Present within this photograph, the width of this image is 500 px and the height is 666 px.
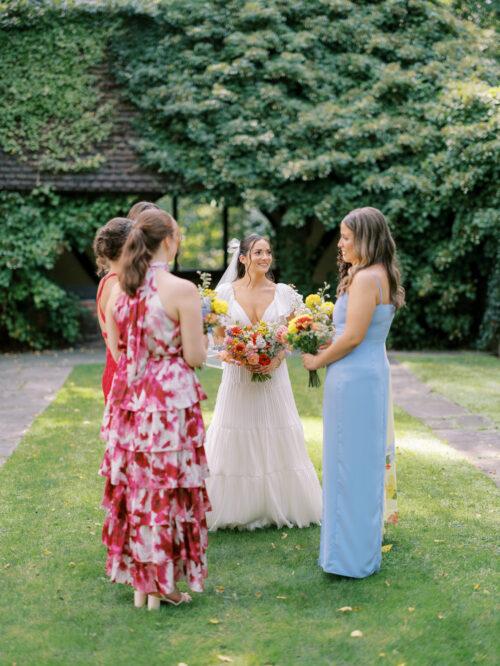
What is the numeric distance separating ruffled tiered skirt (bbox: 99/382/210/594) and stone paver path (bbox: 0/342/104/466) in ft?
11.8

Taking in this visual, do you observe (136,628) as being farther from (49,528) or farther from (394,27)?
(394,27)

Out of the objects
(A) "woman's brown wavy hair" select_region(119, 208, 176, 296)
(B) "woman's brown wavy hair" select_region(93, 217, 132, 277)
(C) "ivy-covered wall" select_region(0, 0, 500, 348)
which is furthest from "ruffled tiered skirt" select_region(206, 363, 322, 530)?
(C) "ivy-covered wall" select_region(0, 0, 500, 348)

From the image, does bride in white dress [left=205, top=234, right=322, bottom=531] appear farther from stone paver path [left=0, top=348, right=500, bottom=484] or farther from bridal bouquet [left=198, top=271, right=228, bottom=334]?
stone paver path [left=0, top=348, right=500, bottom=484]

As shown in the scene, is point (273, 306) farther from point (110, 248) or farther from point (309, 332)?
point (110, 248)

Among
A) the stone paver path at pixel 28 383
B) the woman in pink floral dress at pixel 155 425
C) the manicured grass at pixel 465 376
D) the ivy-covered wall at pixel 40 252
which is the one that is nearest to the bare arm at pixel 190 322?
the woman in pink floral dress at pixel 155 425

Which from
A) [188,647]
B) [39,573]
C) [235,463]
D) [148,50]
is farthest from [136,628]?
[148,50]

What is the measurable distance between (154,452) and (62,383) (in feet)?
25.4

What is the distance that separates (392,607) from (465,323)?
1085cm

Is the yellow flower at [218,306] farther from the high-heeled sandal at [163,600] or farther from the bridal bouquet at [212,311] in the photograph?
the high-heeled sandal at [163,600]

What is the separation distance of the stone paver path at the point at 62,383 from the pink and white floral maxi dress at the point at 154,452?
11.5 feet

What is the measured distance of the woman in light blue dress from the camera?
4.74m

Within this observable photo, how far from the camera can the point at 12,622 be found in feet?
14.8

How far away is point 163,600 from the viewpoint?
466cm

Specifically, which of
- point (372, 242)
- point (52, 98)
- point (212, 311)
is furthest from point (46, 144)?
point (372, 242)
